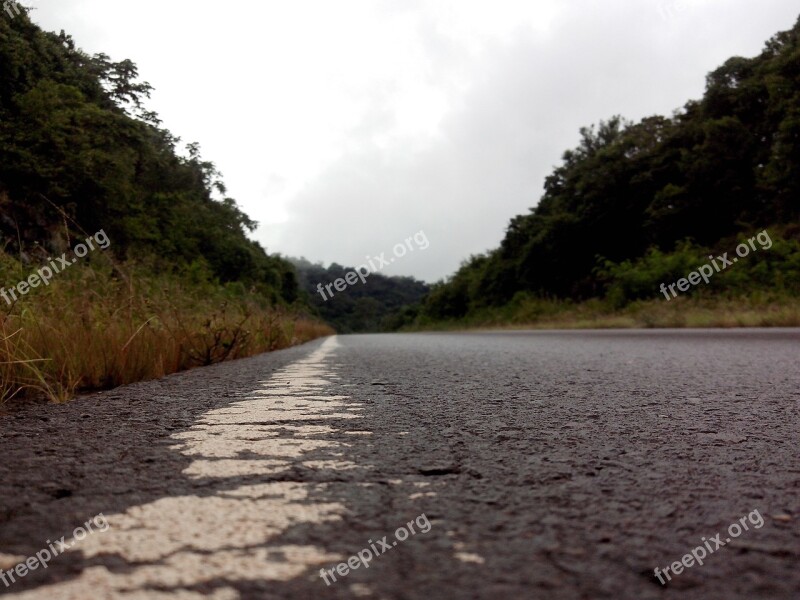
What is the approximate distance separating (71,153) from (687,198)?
84.0 ft

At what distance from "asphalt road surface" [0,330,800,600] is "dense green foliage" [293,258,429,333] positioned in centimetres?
7536

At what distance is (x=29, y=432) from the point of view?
5.51 ft

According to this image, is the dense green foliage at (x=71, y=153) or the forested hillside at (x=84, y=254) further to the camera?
the dense green foliage at (x=71, y=153)

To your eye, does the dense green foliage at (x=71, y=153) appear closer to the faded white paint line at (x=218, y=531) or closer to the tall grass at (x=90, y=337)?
the tall grass at (x=90, y=337)

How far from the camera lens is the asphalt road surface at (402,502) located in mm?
664

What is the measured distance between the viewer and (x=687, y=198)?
27.5 m

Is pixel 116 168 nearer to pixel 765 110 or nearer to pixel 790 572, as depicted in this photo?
pixel 790 572

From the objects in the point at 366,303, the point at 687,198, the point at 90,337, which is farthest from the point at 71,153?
the point at 366,303

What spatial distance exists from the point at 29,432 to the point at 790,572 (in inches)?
69.9

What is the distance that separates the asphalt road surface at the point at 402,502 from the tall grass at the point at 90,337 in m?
0.64

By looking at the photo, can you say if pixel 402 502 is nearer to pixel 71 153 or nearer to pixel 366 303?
pixel 71 153

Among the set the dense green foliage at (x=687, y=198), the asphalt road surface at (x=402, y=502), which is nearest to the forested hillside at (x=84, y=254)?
the asphalt road surface at (x=402, y=502)

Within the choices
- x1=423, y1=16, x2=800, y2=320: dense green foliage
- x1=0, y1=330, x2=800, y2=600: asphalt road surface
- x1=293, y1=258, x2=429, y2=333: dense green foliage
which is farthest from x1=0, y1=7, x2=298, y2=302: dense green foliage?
x1=293, y1=258, x2=429, y2=333: dense green foliage

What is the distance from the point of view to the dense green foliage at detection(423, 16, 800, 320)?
2091cm
